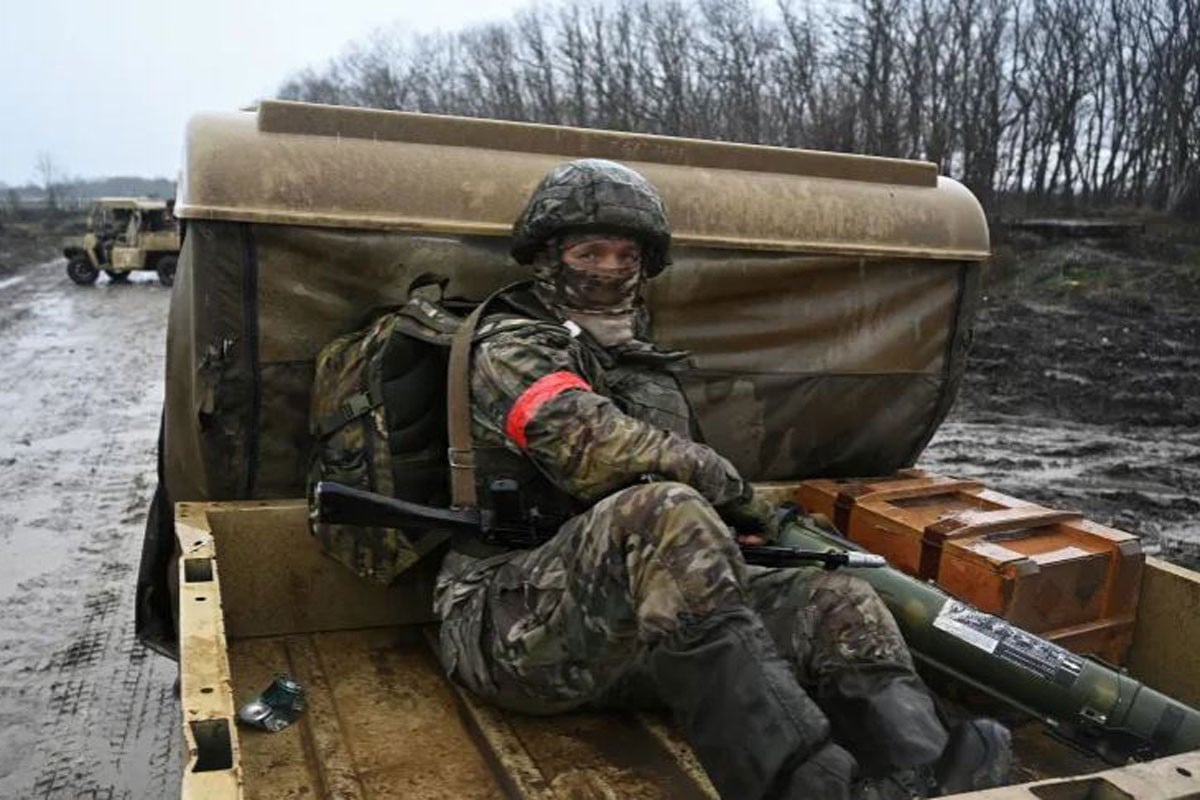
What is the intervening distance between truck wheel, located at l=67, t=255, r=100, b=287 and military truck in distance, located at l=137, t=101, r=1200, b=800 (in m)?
25.2

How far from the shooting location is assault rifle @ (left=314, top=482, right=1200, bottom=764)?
2.52 meters

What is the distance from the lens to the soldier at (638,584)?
85.9 inches

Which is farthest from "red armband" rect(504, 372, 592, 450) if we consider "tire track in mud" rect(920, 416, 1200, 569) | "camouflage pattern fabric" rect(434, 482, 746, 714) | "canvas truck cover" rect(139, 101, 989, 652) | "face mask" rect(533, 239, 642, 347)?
"tire track in mud" rect(920, 416, 1200, 569)

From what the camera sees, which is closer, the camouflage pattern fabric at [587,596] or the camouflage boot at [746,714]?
the camouflage boot at [746,714]

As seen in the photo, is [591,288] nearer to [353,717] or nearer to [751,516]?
[751,516]

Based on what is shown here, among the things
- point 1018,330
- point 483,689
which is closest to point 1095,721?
point 483,689

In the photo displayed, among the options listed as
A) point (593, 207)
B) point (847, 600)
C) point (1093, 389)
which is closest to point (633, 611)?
point (847, 600)

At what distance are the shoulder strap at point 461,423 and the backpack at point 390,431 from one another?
115 millimetres

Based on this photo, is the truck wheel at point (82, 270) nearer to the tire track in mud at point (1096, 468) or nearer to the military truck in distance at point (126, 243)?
the military truck in distance at point (126, 243)

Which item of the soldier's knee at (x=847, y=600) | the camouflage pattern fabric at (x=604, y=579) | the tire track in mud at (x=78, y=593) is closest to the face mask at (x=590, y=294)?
the camouflage pattern fabric at (x=604, y=579)

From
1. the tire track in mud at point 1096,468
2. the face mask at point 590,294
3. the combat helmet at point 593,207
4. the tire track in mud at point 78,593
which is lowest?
the tire track in mud at point 1096,468

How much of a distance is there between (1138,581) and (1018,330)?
12.4 meters

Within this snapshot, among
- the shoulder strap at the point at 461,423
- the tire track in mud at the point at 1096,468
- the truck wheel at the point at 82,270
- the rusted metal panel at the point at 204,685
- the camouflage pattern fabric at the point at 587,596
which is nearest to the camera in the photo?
the rusted metal panel at the point at 204,685

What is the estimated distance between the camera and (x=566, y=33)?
48.6 metres
